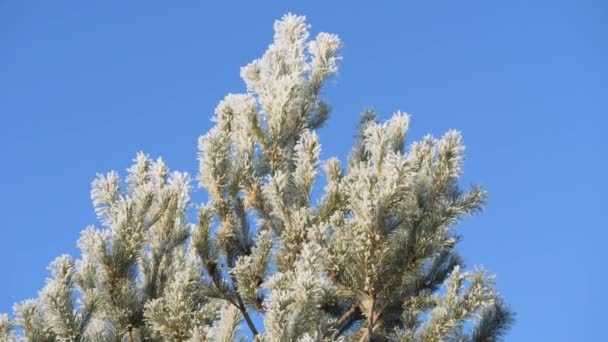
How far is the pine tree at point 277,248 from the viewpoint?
5.82 meters

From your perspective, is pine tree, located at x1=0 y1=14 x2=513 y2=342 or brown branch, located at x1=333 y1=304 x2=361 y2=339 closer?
pine tree, located at x1=0 y1=14 x2=513 y2=342

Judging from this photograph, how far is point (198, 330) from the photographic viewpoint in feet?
18.4

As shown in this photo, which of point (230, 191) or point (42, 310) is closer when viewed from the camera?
point (42, 310)

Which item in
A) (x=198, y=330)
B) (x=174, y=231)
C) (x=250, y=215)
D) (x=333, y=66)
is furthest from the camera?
(x=333, y=66)

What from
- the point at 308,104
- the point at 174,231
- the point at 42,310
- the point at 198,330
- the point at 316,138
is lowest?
the point at 198,330

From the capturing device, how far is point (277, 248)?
21.8ft

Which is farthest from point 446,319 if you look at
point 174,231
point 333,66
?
point 333,66

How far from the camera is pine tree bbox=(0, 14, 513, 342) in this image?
229 inches

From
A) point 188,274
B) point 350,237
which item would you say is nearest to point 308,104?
point 350,237

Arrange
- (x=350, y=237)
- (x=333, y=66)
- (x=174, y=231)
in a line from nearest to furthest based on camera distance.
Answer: (x=350, y=237) < (x=174, y=231) < (x=333, y=66)

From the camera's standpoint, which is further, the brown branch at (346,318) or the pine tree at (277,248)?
the brown branch at (346,318)

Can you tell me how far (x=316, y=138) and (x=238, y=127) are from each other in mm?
828

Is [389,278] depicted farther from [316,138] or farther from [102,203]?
[102,203]

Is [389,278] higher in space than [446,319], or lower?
higher
